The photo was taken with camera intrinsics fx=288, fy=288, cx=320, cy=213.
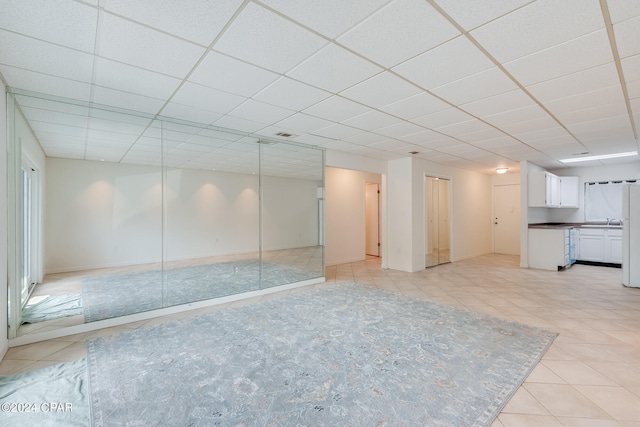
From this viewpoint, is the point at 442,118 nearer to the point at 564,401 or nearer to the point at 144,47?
the point at 564,401

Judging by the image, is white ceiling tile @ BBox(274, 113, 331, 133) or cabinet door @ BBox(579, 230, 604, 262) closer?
white ceiling tile @ BBox(274, 113, 331, 133)

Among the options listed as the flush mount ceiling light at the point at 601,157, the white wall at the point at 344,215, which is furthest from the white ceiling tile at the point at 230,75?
the flush mount ceiling light at the point at 601,157

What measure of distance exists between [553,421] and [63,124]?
5595mm

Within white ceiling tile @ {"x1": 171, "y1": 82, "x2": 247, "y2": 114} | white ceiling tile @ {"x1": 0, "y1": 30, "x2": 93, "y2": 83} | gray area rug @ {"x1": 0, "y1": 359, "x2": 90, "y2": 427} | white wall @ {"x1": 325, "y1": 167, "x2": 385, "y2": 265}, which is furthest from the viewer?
white wall @ {"x1": 325, "y1": 167, "x2": 385, "y2": 265}

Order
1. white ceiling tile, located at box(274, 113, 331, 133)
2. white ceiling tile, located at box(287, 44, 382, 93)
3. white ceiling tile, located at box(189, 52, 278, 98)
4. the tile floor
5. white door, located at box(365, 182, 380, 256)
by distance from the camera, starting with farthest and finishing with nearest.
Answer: white door, located at box(365, 182, 380, 256) → white ceiling tile, located at box(274, 113, 331, 133) → white ceiling tile, located at box(189, 52, 278, 98) → white ceiling tile, located at box(287, 44, 382, 93) → the tile floor

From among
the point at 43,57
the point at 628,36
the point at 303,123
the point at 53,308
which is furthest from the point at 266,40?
the point at 53,308

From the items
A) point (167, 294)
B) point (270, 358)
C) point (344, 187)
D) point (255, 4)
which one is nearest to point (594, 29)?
point (255, 4)

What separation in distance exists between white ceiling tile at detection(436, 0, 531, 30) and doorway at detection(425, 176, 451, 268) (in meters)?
5.30

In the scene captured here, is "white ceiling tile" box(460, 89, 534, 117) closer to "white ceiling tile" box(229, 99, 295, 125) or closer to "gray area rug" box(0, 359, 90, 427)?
"white ceiling tile" box(229, 99, 295, 125)

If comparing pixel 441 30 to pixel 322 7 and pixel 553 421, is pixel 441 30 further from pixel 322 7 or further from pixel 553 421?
pixel 553 421

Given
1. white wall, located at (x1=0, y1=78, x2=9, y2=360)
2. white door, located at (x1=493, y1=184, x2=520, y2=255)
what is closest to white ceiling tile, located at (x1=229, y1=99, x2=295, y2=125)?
white wall, located at (x1=0, y1=78, x2=9, y2=360)

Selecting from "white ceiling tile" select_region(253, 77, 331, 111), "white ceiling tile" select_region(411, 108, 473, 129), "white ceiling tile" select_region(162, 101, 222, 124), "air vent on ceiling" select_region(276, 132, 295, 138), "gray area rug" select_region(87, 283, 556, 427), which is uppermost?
"air vent on ceiling" select_region(276, 132, 295, 138)

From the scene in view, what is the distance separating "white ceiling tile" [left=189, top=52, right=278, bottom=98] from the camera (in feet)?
7.80

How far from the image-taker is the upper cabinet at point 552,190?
6.78 meters
